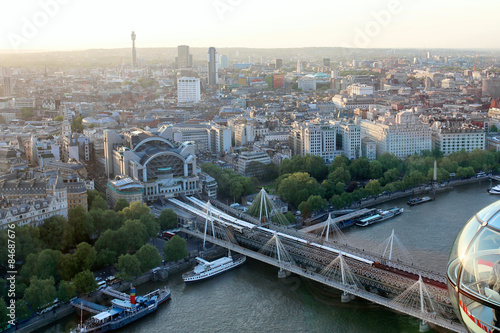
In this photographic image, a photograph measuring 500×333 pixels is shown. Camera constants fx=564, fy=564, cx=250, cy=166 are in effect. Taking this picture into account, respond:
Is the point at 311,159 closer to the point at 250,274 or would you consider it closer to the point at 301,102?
the point at 250,274

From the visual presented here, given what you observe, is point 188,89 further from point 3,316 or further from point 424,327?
point 424,327

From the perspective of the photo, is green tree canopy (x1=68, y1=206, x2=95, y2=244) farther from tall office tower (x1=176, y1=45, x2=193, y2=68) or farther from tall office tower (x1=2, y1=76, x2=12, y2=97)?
tall office tower (x1=176, y1=45, x2=193, y2=68)

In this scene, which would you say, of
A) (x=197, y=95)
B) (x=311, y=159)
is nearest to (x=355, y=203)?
(x=311, y=159)

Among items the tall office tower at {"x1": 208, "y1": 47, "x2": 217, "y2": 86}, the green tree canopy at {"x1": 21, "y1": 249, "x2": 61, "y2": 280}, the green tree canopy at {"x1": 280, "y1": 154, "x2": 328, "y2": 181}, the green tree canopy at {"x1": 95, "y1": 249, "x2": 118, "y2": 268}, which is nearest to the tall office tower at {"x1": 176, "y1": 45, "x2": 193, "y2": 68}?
the tall office tower at {"x1": 208, "y1": 47, "x2": 217, "y2": 86}

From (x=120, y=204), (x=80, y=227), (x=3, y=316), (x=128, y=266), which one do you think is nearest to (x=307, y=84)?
(x=120, y=204)

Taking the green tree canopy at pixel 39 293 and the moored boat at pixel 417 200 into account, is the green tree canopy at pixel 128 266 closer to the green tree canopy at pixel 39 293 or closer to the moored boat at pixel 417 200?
Result: the green tree canopy at pixel 39 293
